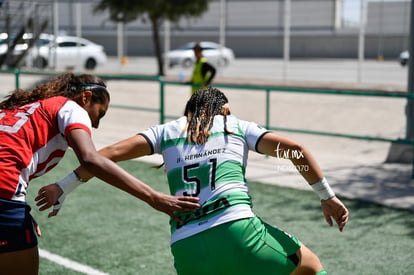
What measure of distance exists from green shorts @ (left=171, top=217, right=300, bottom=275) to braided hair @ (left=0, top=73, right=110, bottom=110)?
3.43 ft

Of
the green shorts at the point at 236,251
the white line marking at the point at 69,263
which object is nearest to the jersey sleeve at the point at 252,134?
the green shorts at the point at 236,251

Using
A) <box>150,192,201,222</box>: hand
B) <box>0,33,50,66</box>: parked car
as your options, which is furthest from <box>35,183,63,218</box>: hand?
<box>0,33,50,66</box>: parked car

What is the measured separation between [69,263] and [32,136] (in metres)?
2.76

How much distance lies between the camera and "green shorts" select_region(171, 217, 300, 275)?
2.96 metres

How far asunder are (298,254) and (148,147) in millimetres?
975

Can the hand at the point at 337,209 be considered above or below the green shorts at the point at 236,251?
above

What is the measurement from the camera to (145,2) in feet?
83.8

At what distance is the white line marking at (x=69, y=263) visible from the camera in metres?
5.51

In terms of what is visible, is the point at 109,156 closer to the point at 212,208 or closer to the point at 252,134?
the point at 212,208

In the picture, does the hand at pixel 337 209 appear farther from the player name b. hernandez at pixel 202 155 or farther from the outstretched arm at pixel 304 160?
the player name b. hernandez at pixel 202 155

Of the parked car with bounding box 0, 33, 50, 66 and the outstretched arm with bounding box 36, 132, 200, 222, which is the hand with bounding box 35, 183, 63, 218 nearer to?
the outstretched arm with bounding box 36, 132, 200, 222

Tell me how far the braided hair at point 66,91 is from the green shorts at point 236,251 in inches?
41.1

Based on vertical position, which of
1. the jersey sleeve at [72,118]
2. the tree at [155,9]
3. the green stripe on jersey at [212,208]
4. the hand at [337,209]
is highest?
the tree at [155,9]

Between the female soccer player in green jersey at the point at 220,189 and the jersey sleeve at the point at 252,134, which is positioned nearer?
the female soccer player in green jersey at the point at 220,189
